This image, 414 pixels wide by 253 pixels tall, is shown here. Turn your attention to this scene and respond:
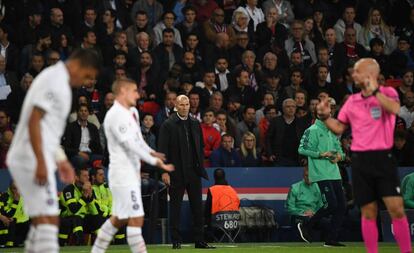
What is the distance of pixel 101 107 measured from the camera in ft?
67.4

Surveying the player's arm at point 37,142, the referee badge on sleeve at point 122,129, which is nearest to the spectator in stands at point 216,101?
the referee badge on sleeve at point 122,129

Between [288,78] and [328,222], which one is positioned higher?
[288,78]

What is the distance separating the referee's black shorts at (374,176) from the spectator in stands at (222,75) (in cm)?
1006

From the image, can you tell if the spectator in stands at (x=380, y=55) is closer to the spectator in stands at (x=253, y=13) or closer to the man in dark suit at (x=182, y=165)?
the spectator in stands at (x=253, y=13)

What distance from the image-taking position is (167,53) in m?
22.1

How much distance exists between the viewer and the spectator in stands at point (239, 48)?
22.8m

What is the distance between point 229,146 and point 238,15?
421cm

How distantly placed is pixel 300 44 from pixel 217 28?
6.23 ft

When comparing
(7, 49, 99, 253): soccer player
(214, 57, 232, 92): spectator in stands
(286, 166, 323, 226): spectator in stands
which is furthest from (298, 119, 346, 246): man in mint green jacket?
(7, 49, 99, 253): soccer player

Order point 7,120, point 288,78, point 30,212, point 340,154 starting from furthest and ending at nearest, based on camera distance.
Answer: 1. point 288,78
2. point 7,120
3. point 340,154
4. point 30,212

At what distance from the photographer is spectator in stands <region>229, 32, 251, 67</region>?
22.8 meters

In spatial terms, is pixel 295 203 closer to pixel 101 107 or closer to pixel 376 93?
pixel 101 107

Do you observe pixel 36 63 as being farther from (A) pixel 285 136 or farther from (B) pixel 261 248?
(B) pixel 261 248

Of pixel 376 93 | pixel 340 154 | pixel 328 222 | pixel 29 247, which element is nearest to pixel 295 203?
pixel 328 222
